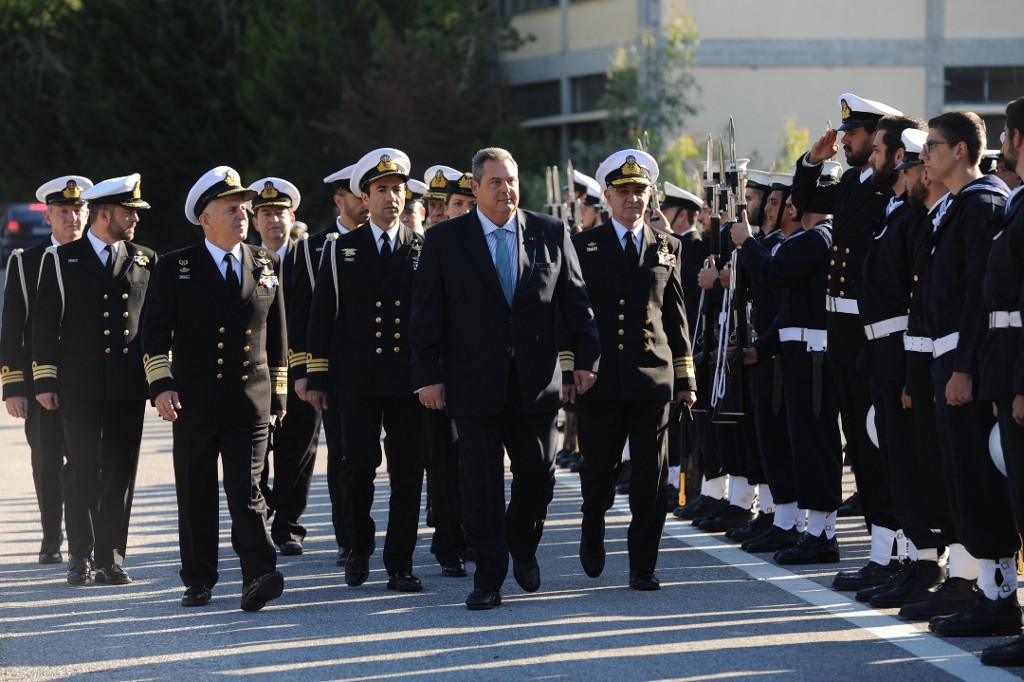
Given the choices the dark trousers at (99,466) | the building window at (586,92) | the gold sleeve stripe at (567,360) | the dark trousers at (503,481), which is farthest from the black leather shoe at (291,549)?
the building window at (586,92)

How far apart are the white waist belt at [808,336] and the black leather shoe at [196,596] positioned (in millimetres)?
3707

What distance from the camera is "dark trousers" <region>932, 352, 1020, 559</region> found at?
24.6 ft

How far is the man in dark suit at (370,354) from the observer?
30.1 ft

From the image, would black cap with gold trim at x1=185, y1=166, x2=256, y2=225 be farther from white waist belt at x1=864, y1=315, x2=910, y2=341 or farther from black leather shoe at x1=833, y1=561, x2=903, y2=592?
black leather shoe at x1=833, y1=561, x2=903, y2=592

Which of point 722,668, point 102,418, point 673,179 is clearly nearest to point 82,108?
point 673,179

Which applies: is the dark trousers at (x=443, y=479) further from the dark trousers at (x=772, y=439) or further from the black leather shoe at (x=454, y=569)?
the dark trousers at (x=772, y=439)

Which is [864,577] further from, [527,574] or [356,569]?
[356,569]

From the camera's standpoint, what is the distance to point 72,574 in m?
9.45

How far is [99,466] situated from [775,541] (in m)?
4.02

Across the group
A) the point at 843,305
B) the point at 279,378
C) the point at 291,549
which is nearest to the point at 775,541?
the point at 843,305

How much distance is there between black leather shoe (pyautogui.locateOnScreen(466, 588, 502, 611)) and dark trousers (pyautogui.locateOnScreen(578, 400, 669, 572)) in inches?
33.0

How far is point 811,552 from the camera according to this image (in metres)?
9.56

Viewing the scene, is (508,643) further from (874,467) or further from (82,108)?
A: (82,108)

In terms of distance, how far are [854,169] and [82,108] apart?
1639 inches
